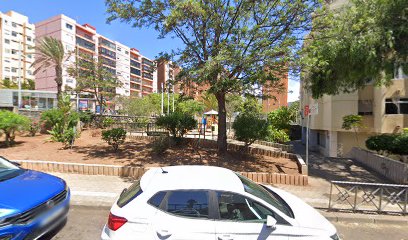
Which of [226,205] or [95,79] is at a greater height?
[95,79]

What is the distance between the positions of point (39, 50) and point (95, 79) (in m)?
6.95

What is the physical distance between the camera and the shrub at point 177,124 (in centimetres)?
1237

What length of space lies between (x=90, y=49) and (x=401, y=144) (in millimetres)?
75313

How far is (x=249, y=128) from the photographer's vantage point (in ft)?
36.4

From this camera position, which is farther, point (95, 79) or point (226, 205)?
point (95, 79)

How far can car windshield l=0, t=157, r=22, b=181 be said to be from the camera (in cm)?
468

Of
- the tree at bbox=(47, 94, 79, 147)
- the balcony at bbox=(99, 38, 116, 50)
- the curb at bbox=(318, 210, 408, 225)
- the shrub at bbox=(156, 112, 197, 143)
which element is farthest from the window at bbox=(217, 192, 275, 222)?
the balcony at bbox=(99, 38, 116, 50)

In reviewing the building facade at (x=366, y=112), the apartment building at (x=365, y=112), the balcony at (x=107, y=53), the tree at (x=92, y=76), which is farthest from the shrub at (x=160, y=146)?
the balcony at (x=107, y=53)

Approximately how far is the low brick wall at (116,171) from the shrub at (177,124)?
408 cm

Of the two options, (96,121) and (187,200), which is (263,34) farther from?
(96,121)

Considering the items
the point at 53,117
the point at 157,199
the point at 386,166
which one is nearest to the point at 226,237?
the point at 157,199

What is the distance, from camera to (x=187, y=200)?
3520mm

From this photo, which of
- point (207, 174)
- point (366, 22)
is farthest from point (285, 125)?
point (207, 174)

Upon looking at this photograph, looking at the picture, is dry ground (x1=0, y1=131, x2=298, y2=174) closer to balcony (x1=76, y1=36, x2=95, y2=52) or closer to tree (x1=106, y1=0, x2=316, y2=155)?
tree (x1=106, y1=0, x2=316, y2=155)
